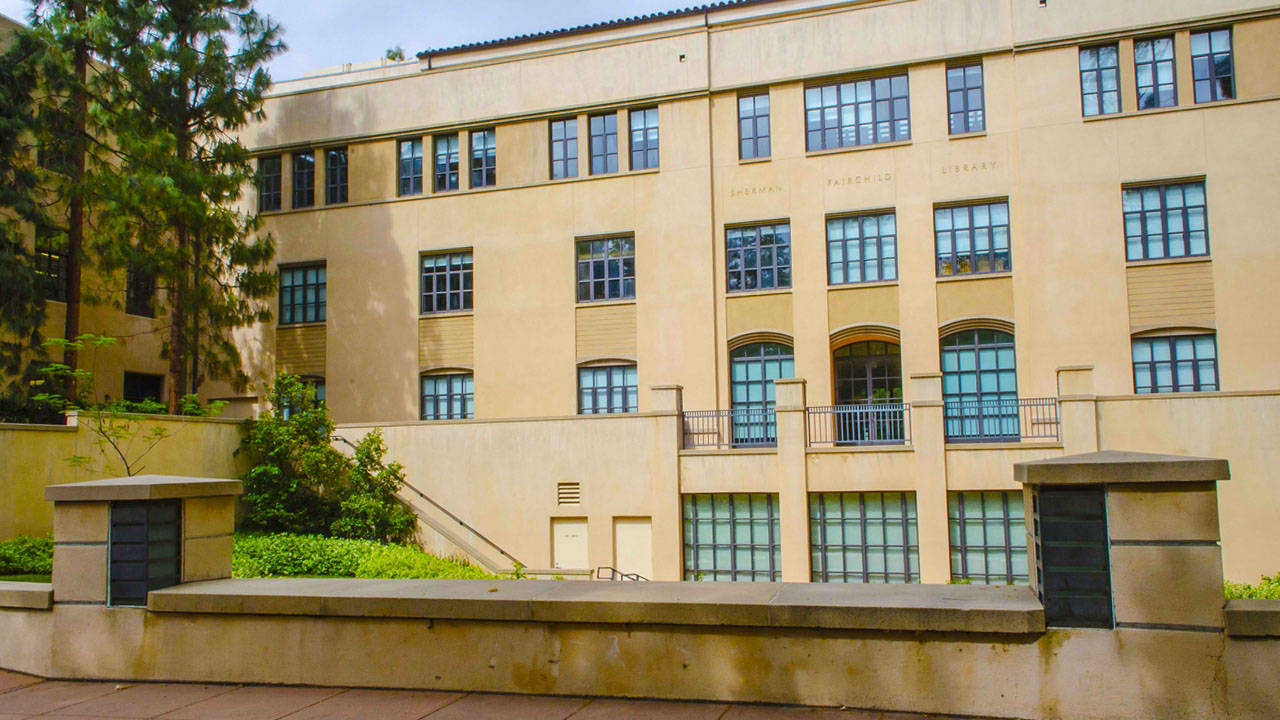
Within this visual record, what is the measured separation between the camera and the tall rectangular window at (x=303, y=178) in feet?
103

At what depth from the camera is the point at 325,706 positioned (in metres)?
7.41

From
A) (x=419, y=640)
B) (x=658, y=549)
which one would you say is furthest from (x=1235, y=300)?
(x=419, y=640)

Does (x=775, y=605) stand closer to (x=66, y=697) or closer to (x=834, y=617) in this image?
(x=834, y=617)

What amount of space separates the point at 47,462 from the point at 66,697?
47.6 ft

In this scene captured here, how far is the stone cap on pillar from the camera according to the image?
6.32 meters

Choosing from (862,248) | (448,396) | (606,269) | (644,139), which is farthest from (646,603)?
(448,396)

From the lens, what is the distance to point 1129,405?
69.7ft

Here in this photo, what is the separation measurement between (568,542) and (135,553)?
1658 centimetres

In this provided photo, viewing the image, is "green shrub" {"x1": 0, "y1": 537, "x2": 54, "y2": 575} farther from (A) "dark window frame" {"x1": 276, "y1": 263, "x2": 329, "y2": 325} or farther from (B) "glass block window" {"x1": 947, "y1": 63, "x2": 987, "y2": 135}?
(B) "glass block window" {"x1": 947, "y1": 63, "x2": 987, "y2": 135}

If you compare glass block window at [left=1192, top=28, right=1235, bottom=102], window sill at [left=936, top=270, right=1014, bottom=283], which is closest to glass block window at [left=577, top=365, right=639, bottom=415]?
window sill at [left=936, top=270, right=1014, bottom=283]

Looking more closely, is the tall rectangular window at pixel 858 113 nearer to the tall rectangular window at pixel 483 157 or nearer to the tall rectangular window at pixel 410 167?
the tall rectangular window at pixel 483 157

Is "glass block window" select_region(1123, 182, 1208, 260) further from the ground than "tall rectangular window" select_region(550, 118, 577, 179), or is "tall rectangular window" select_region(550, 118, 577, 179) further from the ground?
"tall rectangular window" select_region(550, 118, 577, 179)

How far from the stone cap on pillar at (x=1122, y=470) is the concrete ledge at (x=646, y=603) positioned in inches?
35.7

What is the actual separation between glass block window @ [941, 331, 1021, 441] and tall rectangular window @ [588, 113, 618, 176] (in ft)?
35.6
